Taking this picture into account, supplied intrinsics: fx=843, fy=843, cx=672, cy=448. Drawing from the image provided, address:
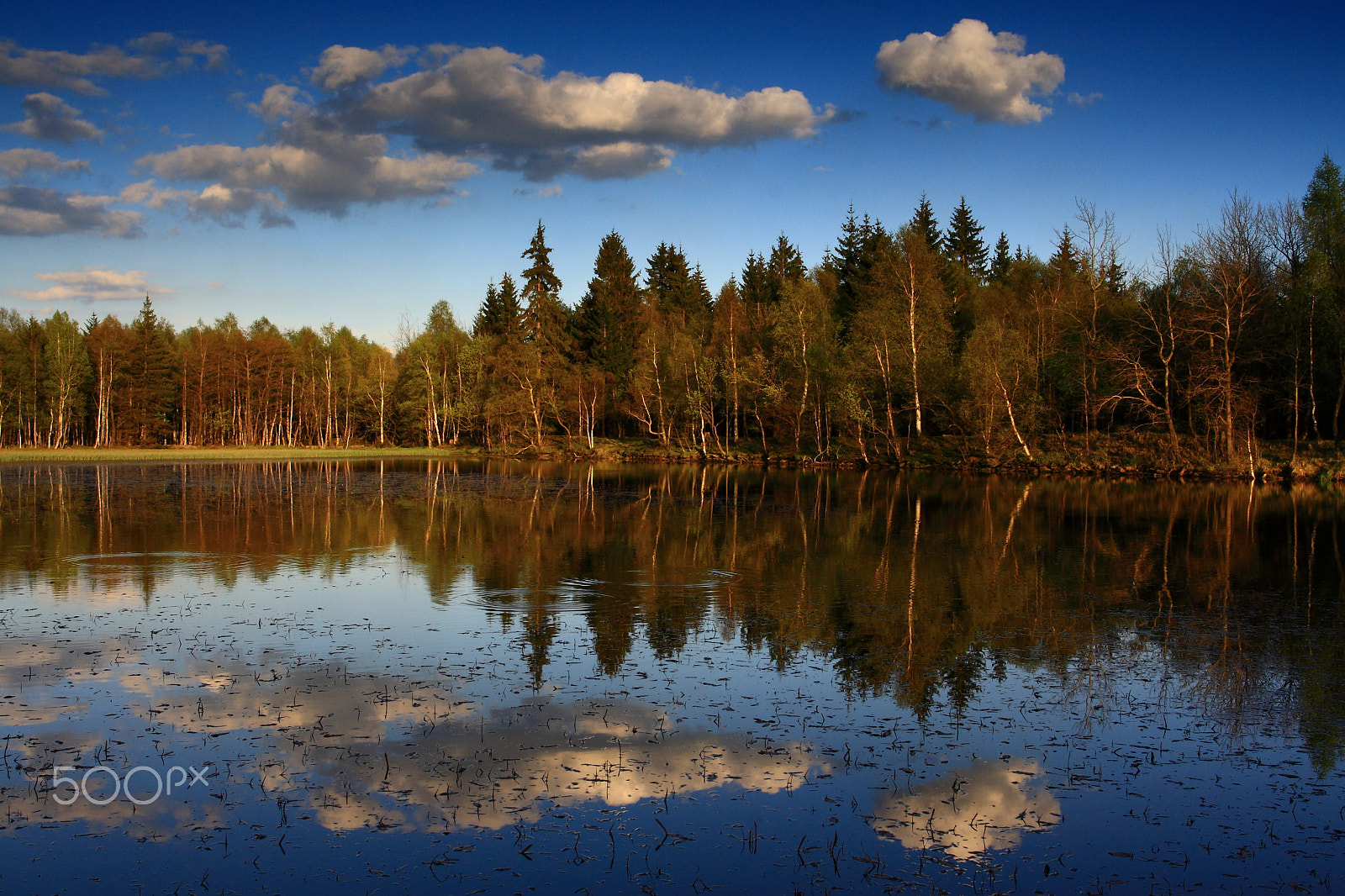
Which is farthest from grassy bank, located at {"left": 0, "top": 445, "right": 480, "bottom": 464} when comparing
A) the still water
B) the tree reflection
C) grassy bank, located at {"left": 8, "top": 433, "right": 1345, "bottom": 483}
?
the still water

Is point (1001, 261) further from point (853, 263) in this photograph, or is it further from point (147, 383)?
point (147, 383)

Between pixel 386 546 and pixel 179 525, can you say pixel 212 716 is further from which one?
pixel 179 525

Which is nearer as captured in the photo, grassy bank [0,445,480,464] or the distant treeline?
the distant treeline

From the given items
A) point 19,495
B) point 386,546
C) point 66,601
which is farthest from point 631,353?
point 66,601

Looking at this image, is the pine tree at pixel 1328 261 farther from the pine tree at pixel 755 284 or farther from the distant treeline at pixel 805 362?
the pine tree at pixel 755 284

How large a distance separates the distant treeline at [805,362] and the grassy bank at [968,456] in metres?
0.92

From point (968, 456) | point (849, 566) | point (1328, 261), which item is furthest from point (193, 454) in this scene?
point (1328, 261)

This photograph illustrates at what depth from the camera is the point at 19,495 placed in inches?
1368

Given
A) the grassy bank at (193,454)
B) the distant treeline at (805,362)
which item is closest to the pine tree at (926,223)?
the distant treeline at (805,362)

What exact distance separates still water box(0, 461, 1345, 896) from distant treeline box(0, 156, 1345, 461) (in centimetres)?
3180

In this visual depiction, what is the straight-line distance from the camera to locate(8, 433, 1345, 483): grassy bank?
1783 inches

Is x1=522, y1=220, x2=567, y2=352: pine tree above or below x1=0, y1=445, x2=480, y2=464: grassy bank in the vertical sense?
above

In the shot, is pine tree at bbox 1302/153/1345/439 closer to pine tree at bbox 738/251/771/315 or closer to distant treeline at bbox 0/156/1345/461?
distant treeline at bbox 0/156/1345/461

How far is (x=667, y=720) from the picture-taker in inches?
364
